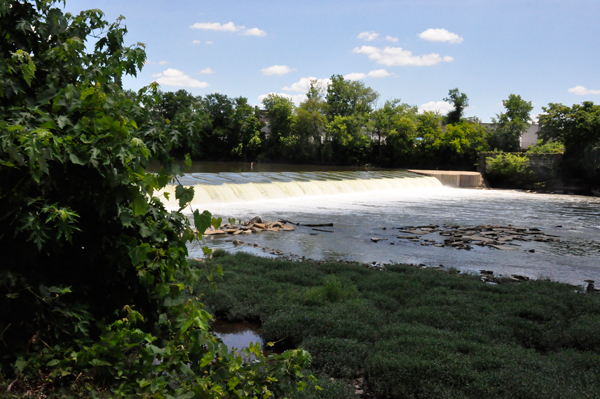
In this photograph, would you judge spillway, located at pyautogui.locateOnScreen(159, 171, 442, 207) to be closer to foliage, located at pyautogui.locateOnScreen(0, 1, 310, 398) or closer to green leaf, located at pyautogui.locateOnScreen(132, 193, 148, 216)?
foliage, located at pyautogui.locateOnScreen(0, 1, 310, 398)

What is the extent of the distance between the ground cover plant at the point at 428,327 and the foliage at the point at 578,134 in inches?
1166

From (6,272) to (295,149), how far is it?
54676 millimetres

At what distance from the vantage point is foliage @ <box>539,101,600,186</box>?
32.4m

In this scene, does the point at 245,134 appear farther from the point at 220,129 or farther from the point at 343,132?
the point at 343,132

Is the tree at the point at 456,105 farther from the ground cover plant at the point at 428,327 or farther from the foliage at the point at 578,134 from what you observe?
the ground cover plant at the point at 428,327

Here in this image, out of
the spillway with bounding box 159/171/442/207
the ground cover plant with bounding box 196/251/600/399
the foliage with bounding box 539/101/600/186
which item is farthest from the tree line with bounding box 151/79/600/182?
the ground cover plant with bounding box 196/251/600/399

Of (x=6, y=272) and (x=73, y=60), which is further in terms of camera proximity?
(x=73, y=60)

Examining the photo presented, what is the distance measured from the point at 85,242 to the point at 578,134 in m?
37.8

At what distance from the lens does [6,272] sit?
2.11 m

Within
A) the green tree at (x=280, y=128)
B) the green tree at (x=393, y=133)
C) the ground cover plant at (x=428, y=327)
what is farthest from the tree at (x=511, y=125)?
the ground cover plant at (x=428, y=327)

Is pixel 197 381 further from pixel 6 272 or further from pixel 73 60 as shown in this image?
pixel 73 60

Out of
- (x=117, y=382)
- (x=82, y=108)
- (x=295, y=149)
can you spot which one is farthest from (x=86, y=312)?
(x=295, y=149)

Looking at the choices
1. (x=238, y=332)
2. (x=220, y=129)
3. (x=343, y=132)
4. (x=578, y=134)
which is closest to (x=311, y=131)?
(x=343, y=132)

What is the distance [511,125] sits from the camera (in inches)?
1981
